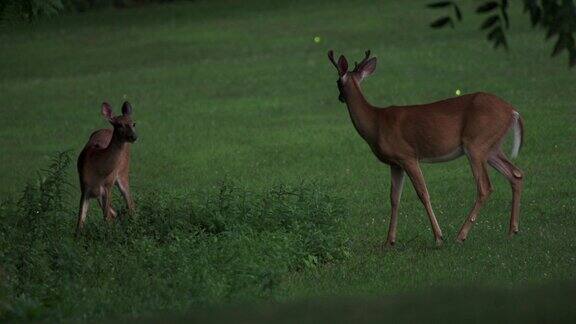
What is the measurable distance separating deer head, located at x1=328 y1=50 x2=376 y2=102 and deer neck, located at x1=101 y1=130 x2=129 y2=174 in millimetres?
2145

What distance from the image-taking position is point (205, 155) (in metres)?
20.8

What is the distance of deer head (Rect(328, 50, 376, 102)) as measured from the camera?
14.1m

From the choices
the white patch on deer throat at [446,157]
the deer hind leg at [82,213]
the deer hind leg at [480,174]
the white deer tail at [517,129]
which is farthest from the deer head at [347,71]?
the deer hind leg at [82,213]

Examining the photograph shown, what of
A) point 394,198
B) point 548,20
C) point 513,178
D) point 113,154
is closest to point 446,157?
point 394,198

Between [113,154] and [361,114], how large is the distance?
240 cm

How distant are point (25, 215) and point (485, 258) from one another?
4.16 metres

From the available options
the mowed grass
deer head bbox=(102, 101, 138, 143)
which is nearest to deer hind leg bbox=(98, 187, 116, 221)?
the mowed grass

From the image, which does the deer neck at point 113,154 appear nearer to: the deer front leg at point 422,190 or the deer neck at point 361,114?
the deer neck at point 361,114

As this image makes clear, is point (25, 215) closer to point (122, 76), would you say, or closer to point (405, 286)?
point (405, 286)

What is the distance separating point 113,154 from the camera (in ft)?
46.4

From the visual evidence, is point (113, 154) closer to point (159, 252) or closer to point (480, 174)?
point (159, 252)

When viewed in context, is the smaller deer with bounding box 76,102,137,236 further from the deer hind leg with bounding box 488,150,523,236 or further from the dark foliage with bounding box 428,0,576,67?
the dark foliage with bounding box 428,0,576,67

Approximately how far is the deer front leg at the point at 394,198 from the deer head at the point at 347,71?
0.87m

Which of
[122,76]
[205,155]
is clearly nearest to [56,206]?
[205,155]
